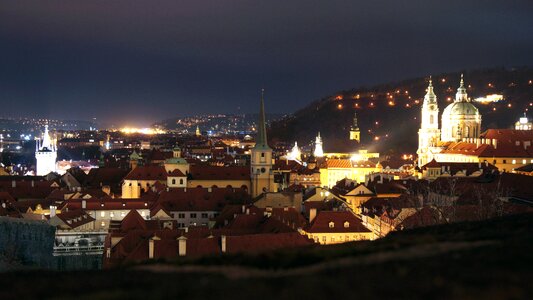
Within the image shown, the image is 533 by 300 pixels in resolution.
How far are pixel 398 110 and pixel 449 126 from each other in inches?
2943

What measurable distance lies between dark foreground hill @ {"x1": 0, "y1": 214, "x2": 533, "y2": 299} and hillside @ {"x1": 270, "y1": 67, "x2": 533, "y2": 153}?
12085 centimetres

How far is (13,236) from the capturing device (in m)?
48.4

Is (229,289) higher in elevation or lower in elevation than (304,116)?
lower

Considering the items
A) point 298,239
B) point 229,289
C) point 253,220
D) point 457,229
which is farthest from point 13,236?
point 229,289

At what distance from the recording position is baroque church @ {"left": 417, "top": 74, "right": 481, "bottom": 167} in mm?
95625

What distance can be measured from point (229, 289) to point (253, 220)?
2888 cm

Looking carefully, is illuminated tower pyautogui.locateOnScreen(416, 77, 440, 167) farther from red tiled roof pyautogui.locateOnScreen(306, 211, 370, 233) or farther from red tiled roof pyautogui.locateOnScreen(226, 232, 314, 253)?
red tiled roof pyautogui.locateOnScreen(226, 232, 314, 253)

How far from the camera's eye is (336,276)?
12.9 m

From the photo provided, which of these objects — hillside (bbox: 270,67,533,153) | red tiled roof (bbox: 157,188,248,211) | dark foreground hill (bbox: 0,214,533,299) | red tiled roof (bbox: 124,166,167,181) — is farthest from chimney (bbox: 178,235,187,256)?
hillside (bbox: 270,67,533,153)

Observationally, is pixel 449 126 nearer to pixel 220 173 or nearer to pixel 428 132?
pixel 428 132

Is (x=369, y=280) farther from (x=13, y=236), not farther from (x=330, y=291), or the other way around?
(x=13, y=236)

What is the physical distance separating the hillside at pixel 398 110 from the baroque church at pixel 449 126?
117ft

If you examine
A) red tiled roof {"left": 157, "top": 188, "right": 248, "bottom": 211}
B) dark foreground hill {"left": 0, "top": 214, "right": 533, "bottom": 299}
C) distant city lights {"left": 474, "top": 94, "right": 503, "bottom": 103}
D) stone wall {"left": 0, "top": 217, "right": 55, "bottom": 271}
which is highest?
distant city lights {"left": 474, "top": 94, "right": 503, "bottom": 103}

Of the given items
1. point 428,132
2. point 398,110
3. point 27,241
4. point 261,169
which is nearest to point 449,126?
point 428,132
